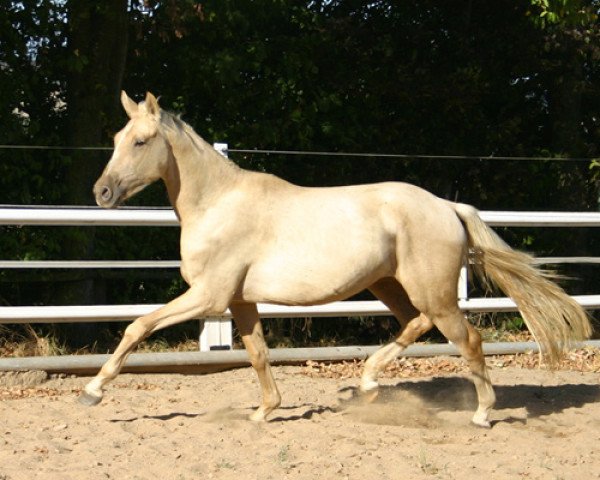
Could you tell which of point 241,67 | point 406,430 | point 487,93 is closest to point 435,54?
point 487,93

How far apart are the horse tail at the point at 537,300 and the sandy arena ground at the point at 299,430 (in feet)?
1.80

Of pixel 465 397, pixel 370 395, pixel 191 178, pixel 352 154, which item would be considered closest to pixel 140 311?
pixel 191 178

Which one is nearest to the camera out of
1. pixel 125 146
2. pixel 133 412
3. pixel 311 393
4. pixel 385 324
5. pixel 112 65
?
pixel 125 146

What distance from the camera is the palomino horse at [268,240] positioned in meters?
6.00

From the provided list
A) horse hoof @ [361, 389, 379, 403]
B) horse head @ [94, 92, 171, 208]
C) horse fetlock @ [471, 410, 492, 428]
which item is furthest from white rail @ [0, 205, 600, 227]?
horse fetlock @ [471, 410, 492, 428]

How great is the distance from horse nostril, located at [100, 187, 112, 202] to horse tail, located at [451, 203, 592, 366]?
95.5 inches

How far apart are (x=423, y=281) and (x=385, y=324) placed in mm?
5518

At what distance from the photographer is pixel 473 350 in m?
6.57

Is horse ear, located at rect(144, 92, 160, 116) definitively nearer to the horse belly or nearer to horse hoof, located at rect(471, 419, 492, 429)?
the horse belly

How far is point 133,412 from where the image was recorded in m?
6.61

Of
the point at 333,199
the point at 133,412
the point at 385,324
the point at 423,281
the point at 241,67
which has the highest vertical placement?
the point at 241,67

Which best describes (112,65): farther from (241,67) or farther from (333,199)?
(333,199)

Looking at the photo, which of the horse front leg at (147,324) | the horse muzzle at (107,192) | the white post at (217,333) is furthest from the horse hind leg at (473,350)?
the white post at (217,333)

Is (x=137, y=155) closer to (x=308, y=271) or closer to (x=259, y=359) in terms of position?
(x=308, y=271)
